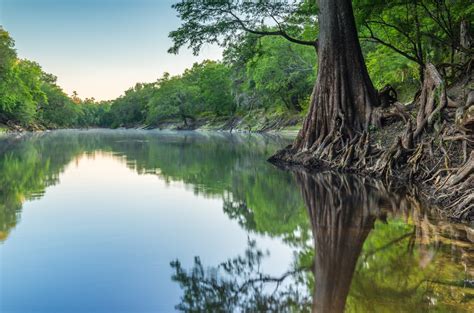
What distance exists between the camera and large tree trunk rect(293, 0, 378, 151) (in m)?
13.0

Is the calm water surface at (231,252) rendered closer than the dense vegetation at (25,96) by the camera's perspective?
Yes

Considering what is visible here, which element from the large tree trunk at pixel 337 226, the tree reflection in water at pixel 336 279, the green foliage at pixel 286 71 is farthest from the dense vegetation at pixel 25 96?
the tree reflection in water at pixel 336 279

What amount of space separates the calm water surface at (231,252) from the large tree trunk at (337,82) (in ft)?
14.8

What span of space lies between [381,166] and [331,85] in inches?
156

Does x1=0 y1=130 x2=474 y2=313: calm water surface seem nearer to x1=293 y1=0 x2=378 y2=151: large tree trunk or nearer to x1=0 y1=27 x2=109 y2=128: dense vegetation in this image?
x1=293 y1=0 x2=378 y2=151: large tree trunk

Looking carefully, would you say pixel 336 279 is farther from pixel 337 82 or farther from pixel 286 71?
pixel 286 71

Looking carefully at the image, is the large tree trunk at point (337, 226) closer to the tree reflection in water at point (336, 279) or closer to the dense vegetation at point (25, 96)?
the tree reflection in water at point (336, 279)

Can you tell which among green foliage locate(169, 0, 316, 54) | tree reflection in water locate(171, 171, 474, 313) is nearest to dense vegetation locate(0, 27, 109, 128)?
green foliage locate(169, 0, 316, 54)

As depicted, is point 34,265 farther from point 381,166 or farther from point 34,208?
point 381,166

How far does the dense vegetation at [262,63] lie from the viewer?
14734 millimetres

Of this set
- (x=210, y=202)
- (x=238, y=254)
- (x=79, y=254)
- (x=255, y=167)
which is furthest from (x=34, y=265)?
(x=255, y=167)

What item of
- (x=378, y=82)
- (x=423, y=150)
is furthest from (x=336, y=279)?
(x=378, y=82)

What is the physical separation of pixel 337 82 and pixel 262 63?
109 ft

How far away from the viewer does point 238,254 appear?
4742 mm
